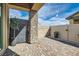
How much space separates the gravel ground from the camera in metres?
4.21

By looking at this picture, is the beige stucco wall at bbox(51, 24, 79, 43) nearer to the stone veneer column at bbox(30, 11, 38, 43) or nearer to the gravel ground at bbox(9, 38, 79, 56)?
the gravel ground at bbox(9, 38, 79, 56)

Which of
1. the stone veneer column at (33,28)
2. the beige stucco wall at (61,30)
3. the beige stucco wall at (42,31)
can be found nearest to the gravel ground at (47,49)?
the beige stucco wall at (42,31)

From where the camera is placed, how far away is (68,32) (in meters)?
4.77

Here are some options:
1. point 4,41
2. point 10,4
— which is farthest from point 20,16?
point 4,41

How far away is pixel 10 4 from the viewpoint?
445cm

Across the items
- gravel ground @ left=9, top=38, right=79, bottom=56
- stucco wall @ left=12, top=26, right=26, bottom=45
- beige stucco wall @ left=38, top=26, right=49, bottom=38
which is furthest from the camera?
stucco wall @ left=12, top=26, right=26, bottom=45

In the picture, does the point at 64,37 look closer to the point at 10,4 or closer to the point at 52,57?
the point at 52,57

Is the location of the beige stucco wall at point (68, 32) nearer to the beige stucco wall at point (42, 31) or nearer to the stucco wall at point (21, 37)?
the beige stucco wall at point (42, 31)

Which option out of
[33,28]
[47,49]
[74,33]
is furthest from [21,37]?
[74,33]

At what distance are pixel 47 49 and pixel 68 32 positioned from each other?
938 mm

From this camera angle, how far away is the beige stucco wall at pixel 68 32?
437 cm

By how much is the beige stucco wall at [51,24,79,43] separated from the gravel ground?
0.72ft

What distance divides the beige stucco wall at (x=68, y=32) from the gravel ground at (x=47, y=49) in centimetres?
22

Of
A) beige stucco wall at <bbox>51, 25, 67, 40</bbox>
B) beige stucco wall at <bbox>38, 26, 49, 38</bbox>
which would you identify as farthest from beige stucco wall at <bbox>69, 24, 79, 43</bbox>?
beige stucco wall at <bbox>38, 26, 49, 38</bbox>
